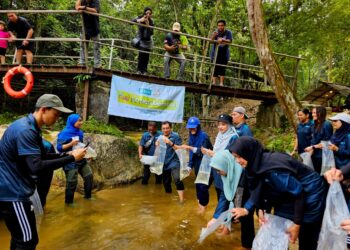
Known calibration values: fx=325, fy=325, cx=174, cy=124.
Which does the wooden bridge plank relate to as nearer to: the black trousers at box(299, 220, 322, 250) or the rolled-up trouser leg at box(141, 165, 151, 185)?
the rolled-up trouser leg at box(141, 165, 151, 185)

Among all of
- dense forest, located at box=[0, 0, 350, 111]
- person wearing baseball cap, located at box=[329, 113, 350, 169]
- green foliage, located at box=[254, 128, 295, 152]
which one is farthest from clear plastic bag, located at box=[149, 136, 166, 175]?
dense forest, located at box=[0, 0, 350, 111]

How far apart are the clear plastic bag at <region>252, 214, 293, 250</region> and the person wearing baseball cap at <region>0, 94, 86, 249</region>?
82.2 inches

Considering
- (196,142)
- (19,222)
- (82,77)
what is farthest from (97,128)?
(19,222)

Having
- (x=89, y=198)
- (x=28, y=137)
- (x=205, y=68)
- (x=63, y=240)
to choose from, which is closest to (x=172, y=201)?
(x=89, y=198)

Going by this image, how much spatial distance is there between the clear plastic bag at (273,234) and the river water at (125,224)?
1121mm

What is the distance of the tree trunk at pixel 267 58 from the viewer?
7.48 meters

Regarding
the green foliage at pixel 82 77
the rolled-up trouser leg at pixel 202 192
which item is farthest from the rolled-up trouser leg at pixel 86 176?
the green foliage at pixel 82 77

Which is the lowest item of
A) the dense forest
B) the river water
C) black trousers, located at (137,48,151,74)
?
the river water

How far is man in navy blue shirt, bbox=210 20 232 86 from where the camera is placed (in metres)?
9.00

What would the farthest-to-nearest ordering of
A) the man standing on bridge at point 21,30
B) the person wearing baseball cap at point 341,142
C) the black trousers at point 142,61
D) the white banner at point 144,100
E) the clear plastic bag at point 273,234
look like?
the black trousers at point 142,61 < the man standing on bridge at point 21,30 < the white banner at point 144,100 < the person wearing baseball cap at point 341,142 < the clear plastic bag at point 273,234

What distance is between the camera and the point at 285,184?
2746 mm

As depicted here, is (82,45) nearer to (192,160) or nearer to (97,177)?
(97,177)

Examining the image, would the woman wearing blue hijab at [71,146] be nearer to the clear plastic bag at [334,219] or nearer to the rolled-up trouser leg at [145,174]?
the rolled-up trouser leg at [145,174]

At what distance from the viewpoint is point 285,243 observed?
10.1ft
